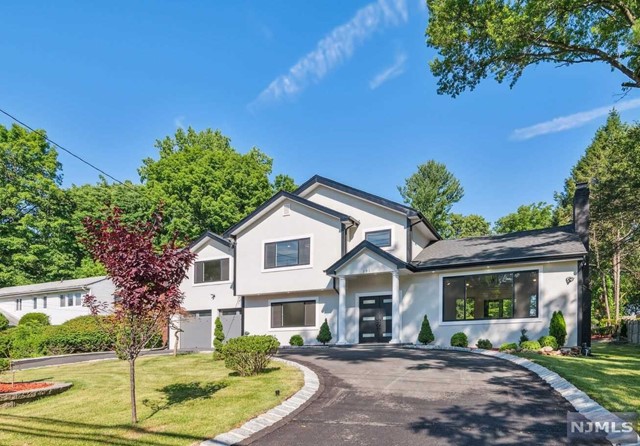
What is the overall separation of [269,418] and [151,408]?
96.1 inches

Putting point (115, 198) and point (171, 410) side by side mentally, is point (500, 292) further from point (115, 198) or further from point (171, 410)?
point (115, 198)

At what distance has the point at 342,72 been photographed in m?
21.9

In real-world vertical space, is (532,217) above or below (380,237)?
above

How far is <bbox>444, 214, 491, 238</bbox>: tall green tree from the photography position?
4625 centimetres

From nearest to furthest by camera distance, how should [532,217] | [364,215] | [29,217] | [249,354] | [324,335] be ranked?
[249,354], [324,335], [364,215], [29,217], [532,217]

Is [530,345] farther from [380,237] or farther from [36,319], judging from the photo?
[36,319]

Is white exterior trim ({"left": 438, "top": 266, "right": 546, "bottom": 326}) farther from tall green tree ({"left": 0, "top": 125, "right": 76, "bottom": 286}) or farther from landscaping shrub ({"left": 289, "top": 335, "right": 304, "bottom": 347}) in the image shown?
tall green tree ({"left": 0, "top": 125, "right": 76, "bottom": 286})

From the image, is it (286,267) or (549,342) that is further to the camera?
(286,267)

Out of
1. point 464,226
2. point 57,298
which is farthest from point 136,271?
point 464,226

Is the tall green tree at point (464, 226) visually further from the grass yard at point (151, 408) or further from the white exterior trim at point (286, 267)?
the grass yard at point (151, 408)

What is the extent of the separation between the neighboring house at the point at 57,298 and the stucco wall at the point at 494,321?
21.1m

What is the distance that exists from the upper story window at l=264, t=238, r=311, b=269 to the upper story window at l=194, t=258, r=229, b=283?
362 cm

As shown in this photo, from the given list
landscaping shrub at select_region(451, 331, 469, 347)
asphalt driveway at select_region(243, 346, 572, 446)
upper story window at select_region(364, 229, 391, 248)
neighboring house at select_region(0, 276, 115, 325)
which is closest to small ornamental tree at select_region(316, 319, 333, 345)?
upper story window at select_region(364, 229, 391, 248)

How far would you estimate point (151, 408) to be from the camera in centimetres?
836
